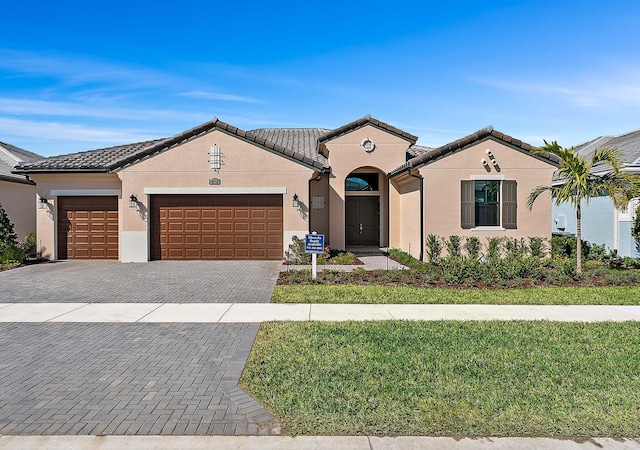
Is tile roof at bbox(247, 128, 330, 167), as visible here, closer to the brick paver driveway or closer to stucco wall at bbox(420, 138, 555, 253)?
stucco wall at bbox(420, 138, 555, 253)

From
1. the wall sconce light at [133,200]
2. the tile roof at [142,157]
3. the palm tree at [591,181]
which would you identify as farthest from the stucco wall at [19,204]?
the palm tree at [591,181]

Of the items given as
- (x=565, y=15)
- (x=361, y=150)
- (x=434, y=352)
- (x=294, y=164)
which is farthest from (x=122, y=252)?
(x=565, y=15)

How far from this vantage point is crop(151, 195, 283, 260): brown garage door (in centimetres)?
1592

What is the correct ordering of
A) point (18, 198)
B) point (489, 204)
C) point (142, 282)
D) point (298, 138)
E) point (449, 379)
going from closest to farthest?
point (449, 379), point (142, 282), point (489, 204), point (18, 198), point (298, 138)

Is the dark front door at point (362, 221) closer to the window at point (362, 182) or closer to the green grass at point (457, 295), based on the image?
the window at point (362, 182)

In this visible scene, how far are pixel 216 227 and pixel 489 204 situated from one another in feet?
34.9

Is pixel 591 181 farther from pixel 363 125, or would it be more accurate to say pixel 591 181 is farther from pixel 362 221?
pixel 362 221

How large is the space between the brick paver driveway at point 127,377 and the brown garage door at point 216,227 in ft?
21.1

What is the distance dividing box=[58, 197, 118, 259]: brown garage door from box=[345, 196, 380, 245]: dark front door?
10763 millimetres

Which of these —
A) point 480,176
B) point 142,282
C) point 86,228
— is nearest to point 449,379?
point 142,282

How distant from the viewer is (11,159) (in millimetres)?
21000

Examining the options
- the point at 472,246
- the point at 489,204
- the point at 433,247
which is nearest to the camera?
the point at 433,247

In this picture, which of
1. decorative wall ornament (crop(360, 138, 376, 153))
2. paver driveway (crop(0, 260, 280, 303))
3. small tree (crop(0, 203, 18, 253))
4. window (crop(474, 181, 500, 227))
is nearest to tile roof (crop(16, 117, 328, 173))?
small tree (crop(0, 203, 18, 253))

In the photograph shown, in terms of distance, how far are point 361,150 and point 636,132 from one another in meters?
13.5
